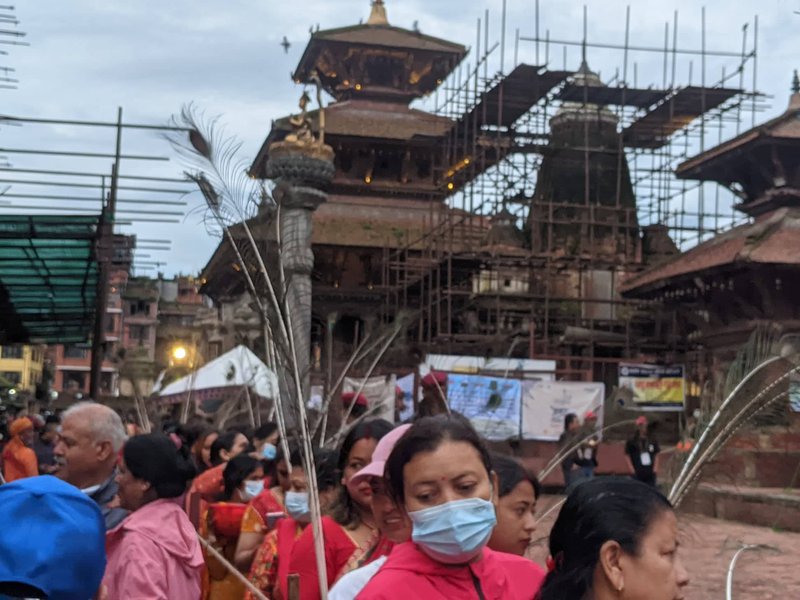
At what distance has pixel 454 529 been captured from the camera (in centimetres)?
293

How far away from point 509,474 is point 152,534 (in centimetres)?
128

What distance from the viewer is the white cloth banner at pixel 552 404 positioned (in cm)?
1869

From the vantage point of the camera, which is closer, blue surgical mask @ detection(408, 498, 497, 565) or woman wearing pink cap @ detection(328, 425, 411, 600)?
blue surgical mask @ detection(408, 498, 497, 565)

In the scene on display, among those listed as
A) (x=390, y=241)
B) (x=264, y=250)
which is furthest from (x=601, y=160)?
(x=264, y=250)

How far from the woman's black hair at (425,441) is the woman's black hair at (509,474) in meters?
0.73

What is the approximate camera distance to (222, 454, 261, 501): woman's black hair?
22.3ft

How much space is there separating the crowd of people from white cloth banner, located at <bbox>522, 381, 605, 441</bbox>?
12.7 meters

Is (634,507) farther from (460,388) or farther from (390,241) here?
(390,241)

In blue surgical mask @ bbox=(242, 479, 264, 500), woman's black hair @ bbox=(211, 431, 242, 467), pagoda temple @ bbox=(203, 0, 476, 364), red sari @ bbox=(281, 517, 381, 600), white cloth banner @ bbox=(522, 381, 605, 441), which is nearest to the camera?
red sari @ bbox=(281, 517, 381, 600)

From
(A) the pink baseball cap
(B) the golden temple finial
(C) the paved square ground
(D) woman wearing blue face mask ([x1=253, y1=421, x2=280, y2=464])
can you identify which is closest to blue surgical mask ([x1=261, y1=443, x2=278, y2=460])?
(D) woman wearing blue face mask ([x1=253, y1=421, x2=280, y2=464])

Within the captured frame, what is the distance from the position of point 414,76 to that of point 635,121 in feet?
26.5

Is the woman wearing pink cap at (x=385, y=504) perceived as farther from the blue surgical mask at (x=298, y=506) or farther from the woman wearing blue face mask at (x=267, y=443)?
the woman wearing blue face mask at (x=267, y=443)

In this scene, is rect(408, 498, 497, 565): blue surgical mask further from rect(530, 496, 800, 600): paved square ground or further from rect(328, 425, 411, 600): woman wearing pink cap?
rect(530, 496, 800, 600): paved square ground

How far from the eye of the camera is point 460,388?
17.4 m
